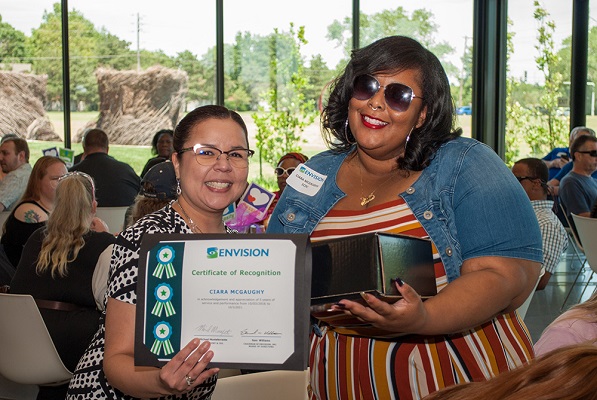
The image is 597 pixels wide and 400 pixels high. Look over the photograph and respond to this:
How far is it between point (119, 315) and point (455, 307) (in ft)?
2.44

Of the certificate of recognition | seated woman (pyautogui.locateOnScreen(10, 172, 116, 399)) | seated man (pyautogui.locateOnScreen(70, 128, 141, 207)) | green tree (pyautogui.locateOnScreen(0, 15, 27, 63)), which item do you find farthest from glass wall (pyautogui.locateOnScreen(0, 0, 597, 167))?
the certificate of recognition

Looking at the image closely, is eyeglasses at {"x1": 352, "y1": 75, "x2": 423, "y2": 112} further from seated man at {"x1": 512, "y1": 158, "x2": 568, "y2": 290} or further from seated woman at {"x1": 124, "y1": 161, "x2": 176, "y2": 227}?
seated man at {"x1": 512, "y1": 158, "x2": 568, "y2": 290}

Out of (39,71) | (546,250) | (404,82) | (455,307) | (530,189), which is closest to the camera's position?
(455,307)

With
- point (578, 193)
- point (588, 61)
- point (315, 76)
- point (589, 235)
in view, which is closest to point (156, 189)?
point (589, 235)

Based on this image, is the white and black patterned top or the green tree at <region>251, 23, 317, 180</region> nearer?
the white and black patterned top

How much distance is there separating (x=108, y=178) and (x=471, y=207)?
6563mm

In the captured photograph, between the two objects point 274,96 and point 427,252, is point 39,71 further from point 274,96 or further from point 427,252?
point 427,252

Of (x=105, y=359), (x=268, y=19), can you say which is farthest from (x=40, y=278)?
(x=268, y=19)

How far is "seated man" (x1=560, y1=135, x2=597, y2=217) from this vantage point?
8.15 metres

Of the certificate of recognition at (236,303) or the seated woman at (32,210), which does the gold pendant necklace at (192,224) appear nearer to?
the certificate of recognition at (236,303)

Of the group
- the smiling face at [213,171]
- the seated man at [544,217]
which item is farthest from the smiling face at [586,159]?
the smiling face at [213,171]

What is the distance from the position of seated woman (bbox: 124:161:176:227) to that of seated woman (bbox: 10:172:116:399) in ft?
0.76

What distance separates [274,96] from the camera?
40.1ft
